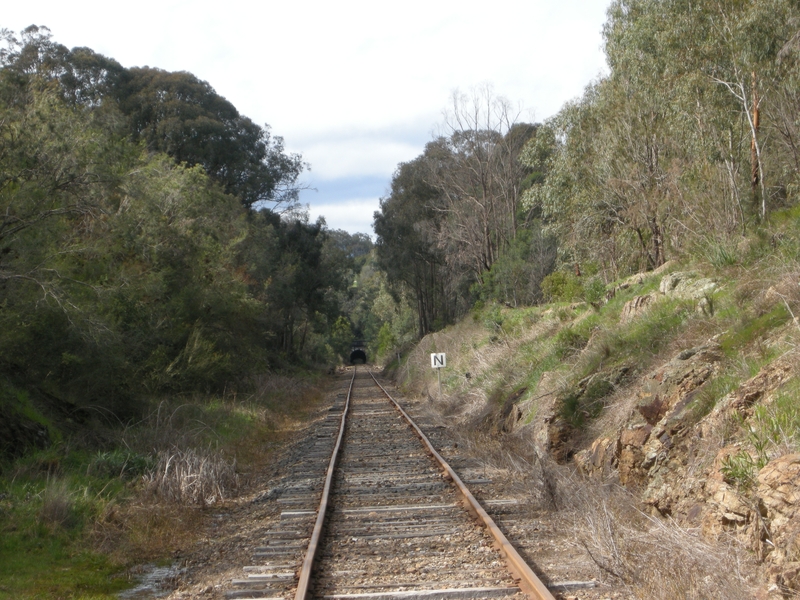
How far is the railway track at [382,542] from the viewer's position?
602 centimetres

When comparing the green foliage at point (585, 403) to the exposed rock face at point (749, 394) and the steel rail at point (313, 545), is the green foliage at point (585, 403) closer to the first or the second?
the exposed rock face at point (749, 394)

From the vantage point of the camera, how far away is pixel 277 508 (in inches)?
376

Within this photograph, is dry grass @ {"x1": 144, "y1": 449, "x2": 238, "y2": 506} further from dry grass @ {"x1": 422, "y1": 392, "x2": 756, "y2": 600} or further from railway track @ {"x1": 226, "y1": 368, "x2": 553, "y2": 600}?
dry grass @ {"x1": 422, "y1": 392, "x2": 756, "y2": 600}

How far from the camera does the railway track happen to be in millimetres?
6023

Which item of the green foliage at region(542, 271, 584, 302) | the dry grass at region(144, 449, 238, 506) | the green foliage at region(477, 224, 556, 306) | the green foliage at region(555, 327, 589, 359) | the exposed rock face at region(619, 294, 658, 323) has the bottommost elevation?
the dry grass at region(144, 449, 238, 506)

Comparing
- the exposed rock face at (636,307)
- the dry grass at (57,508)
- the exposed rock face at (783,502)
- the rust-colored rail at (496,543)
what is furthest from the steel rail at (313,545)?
the exposed rock face at (636,307)

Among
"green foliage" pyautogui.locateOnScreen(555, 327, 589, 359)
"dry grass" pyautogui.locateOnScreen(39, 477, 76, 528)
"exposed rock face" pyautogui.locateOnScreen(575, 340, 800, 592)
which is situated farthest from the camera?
"green foliage" pyautogui.locateOnScreen(555, 327, 589, 359)

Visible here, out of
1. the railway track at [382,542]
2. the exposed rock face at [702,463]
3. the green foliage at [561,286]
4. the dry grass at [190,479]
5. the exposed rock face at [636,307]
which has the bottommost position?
the railway track at [382,542]

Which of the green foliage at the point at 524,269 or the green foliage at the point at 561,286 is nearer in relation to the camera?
the green foliage at the point at 561,286

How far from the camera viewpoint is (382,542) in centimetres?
749

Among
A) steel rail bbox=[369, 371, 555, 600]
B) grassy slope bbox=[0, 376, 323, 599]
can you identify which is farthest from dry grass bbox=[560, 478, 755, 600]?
grassy slope bbox=[0, 376, 323, 599]

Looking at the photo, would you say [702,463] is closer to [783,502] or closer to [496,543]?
[783,502]

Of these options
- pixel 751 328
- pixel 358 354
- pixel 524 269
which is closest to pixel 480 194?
pixel 524 269

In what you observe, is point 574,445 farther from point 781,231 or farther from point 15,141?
point 15,141
